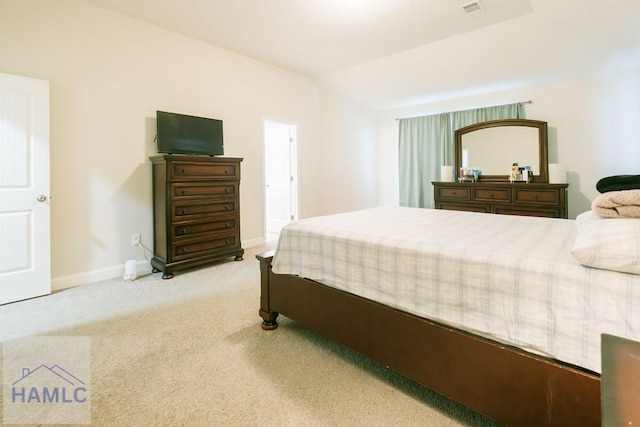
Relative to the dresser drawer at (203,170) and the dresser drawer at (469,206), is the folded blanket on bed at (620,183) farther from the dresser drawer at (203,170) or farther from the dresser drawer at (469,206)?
the dresser drawer at (203,170)

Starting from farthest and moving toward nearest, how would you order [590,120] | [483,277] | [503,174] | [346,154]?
[346,154], [503,174], [590,120], [483,277]

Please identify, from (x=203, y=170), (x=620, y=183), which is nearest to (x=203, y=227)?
(x=203, y=170)

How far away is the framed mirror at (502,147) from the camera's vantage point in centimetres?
455

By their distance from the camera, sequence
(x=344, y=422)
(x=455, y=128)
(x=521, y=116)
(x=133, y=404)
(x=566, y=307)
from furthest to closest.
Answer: (x=455, y=128) < (x=521, y=116) < (x=133, y=404) < (x=344, y=422) < (x=566, y=307)

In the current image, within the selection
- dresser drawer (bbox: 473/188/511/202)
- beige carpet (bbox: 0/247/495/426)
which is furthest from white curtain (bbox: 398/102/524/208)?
beige carpet (bbox: 0/247/495/426)

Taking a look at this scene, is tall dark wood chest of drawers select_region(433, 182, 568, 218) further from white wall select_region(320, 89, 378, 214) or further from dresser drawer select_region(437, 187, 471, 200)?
white wall select_region(320, 89, 378, 214)

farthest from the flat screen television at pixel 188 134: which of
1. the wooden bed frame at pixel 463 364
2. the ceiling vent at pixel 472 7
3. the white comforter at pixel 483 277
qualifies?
the ceiling vent at pixel 472 7

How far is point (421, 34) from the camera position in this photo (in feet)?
12.3

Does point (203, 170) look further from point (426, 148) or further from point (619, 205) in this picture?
point (426, 148)

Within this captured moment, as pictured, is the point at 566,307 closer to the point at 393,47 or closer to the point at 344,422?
the point at 344,422

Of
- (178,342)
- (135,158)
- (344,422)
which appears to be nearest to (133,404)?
(178,342)

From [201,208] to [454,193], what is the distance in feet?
12.4

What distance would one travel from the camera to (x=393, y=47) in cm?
412

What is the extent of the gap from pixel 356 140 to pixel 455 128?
1808 mm
